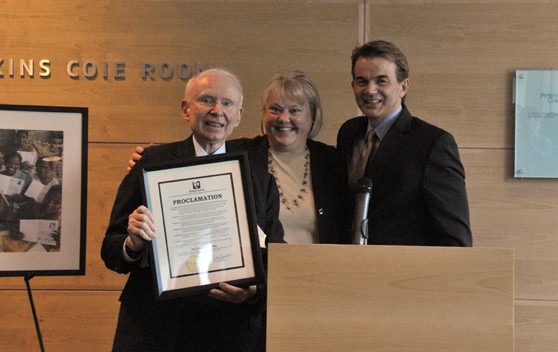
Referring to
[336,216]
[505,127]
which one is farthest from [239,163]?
[505,127]

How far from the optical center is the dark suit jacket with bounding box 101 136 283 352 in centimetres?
252

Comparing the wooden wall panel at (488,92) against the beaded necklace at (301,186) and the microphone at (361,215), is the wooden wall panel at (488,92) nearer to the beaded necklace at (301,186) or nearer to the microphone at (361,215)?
the beaded necklace at (301,186)

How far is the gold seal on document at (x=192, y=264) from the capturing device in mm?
2381

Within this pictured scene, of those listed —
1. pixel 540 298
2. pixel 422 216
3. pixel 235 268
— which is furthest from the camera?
pixel 540 298

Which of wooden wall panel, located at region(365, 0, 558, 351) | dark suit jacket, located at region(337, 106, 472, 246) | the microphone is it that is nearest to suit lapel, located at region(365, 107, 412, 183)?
dark suit jacket, located at region(337, 106, 472, 246)

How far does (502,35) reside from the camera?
418 centimetres

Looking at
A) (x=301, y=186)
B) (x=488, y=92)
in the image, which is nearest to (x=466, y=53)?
(x=488, y=92)

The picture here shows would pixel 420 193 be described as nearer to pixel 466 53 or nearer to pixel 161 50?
pixel 466 53

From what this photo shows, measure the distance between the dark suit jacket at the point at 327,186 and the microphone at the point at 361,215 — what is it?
549mm

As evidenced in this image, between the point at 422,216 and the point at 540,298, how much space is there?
5.18 feet

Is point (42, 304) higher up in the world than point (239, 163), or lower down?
lower down

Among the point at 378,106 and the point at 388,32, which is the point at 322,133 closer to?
the point at 388,32

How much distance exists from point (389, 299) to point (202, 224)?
664mm

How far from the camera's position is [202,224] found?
240 cm
